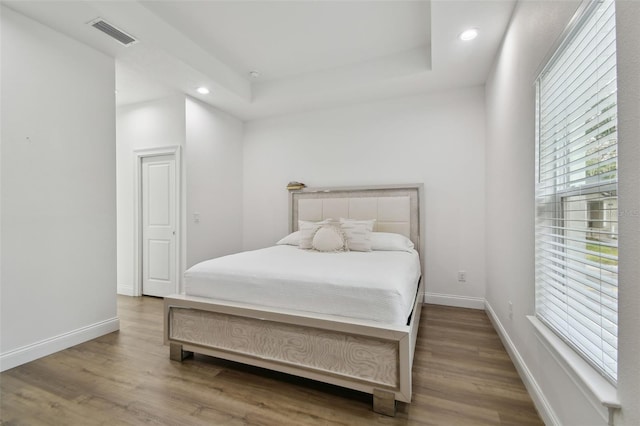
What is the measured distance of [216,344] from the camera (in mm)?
2051

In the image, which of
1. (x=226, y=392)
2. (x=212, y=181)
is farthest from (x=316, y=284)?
(x=212, y=181)

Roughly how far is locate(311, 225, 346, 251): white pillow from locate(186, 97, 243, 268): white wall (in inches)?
64.9

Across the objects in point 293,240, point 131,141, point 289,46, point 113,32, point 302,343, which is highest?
point 289,46

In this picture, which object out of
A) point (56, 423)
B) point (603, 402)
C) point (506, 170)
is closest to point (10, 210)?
point (56, 423)

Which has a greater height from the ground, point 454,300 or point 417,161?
point 417,161

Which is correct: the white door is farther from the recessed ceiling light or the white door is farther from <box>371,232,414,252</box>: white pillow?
the recessed ceiling light

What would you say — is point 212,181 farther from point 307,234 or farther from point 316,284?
point 316,284

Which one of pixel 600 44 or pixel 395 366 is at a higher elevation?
pixel 600 44

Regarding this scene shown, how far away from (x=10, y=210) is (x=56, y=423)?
1559 mm

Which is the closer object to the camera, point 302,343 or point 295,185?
point 302,343

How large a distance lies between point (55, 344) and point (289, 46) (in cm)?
346

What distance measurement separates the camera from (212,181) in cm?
398

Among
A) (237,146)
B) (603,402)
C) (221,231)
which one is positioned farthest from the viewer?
(237,146)

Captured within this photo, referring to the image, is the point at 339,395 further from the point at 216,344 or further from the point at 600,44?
the point at 600,44
